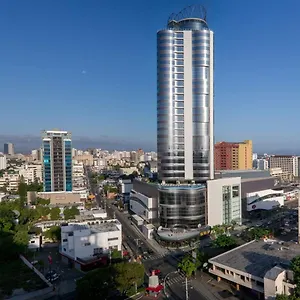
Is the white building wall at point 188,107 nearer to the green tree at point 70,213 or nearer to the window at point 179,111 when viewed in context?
the window at point 179,111

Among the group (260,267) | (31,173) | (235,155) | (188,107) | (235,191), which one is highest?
(188,107)

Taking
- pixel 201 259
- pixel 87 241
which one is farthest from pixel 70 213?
pixel 201 259

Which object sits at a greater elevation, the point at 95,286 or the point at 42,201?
the point at 42,201

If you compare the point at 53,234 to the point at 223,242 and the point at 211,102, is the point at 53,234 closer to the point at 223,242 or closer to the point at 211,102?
the point at 223,242

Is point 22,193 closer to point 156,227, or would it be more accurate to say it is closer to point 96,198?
point 96,198

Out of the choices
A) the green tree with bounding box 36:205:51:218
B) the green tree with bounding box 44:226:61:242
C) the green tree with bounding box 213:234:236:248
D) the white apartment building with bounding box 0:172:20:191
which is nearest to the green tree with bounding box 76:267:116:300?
the green tree with bounding box 213:234:236:248

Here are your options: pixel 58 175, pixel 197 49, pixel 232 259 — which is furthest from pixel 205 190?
pixel 58 175

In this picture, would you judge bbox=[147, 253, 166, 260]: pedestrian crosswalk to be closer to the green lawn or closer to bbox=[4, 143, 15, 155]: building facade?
the green lawn
